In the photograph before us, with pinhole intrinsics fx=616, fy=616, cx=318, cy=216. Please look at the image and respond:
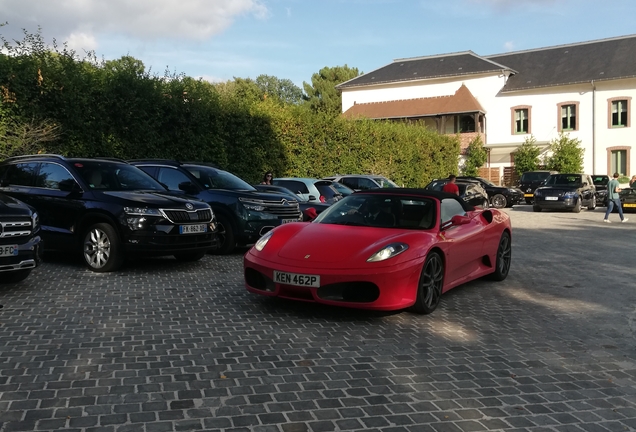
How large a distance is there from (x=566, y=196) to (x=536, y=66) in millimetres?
28292

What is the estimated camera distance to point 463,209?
8547 mm

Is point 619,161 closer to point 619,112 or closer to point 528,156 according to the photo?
point 619,112

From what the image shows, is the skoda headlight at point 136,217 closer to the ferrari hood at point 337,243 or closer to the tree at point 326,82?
the ferrari hood at point 337,243

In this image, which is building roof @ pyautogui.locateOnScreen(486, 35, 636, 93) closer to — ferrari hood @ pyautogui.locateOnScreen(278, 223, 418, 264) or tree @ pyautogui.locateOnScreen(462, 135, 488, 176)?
tree @ pyautogui.locateOnScreen(462, 135, 488, 176)

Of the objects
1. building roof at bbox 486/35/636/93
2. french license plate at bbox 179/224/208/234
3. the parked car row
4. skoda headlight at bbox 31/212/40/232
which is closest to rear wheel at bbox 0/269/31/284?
the parked car row

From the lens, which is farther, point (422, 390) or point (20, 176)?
point (20, 176)

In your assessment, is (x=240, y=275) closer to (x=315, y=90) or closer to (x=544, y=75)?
(x=544, y=75)

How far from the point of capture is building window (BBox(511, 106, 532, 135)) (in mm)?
49875

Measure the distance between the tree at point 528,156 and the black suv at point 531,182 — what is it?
11670 millimetres

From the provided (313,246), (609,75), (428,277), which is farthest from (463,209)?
(609,75)

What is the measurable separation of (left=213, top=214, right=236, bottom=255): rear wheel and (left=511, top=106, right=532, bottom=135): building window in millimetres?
42754

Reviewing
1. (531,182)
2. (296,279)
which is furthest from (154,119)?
(531,182)

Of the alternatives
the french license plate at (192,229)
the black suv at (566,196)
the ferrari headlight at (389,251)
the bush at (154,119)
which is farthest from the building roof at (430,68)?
the ferrari headlight at (389,251)

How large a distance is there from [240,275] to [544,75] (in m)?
46.5
